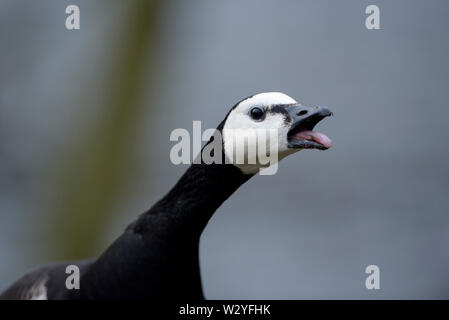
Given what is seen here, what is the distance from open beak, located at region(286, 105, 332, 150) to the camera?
5.23 feet

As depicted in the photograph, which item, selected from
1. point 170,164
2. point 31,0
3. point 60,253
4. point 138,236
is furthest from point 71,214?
point 138,236

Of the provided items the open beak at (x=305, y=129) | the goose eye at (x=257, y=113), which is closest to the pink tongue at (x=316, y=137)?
the open beak at (x=305, y=129)

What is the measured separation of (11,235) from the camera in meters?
3.72

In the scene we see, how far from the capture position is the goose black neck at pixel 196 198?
1703mm

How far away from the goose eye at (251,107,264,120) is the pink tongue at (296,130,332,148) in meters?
0.11

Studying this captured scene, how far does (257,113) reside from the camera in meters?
1.65

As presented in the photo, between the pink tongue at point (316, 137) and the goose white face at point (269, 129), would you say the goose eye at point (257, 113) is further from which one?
the pink tongue at point (316, 137)

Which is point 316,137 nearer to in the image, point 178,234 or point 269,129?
point 269,129

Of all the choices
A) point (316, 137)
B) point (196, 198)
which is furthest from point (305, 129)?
point (196, 198)

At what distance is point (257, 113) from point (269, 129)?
0.18 feet

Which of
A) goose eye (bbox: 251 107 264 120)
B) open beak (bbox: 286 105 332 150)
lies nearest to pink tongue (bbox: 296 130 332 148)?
open beak (bbox: 286 105 332 150)

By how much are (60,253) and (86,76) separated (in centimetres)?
94

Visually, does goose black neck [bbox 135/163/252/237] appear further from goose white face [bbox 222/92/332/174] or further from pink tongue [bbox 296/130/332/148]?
pink tongue [bbox 296/130/332/148]

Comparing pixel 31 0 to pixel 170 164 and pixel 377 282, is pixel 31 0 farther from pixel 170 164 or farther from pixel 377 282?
pixel 377 282
